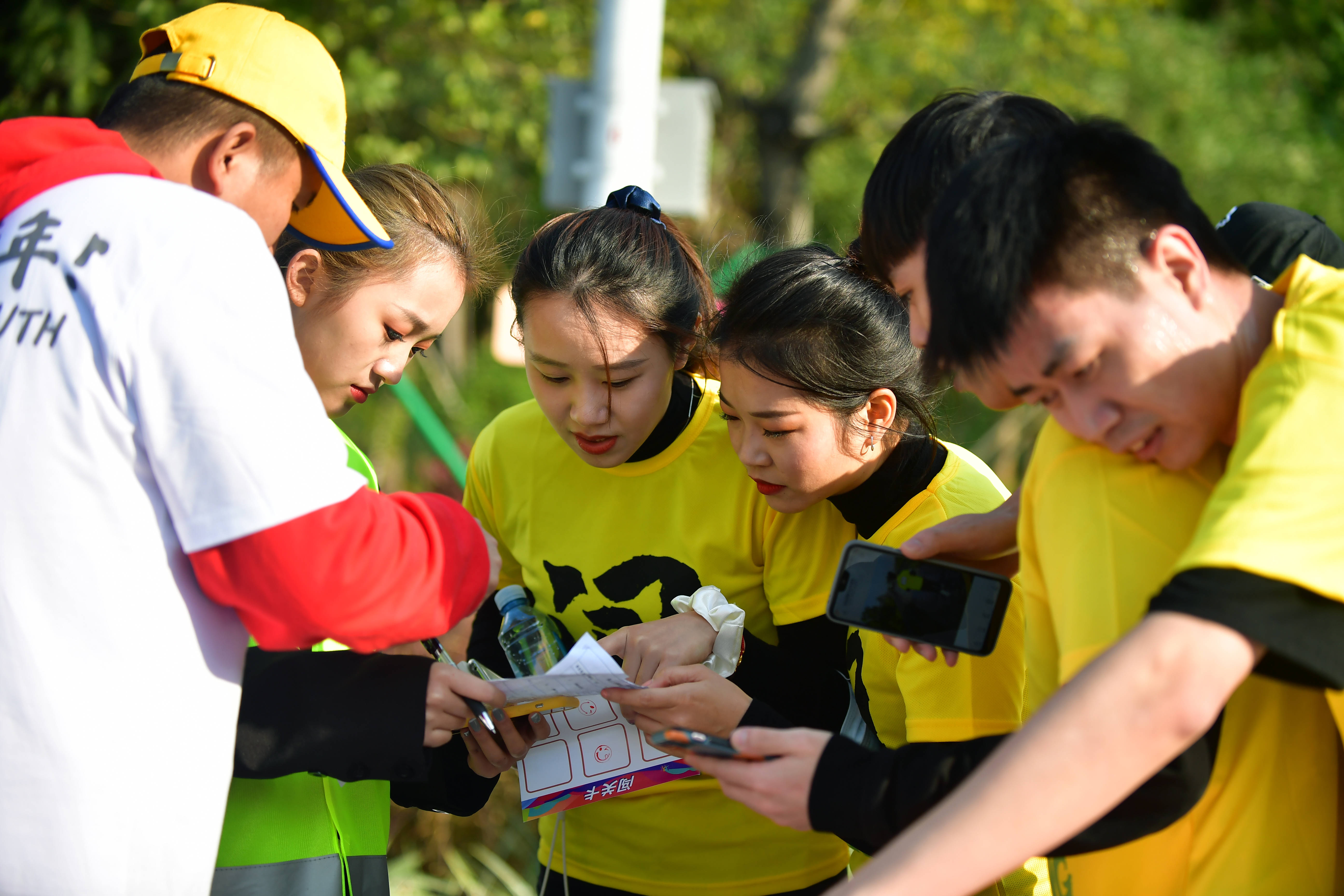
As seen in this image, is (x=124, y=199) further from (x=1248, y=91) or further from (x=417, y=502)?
(x=1248, y=91)

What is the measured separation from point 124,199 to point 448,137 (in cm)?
747

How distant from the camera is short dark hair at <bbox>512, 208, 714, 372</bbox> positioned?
2.41 metres

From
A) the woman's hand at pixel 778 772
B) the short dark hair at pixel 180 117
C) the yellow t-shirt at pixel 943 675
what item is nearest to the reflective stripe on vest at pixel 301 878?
→ the woman's hand at pixel 778 772

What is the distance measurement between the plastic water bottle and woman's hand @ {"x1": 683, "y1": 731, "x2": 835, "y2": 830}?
0.82 m

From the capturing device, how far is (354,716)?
1.82m

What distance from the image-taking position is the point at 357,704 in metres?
1.82

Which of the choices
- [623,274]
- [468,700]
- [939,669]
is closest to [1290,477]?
[939,669]

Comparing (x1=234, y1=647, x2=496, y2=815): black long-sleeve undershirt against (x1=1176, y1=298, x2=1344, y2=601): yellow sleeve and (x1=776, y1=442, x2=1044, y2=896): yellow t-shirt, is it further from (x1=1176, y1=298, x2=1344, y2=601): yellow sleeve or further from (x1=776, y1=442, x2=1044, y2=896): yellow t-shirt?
(x1=1176, y1=298, x2=1344, y2=601): yellow sleeve

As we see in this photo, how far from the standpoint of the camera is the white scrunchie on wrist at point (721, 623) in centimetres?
212

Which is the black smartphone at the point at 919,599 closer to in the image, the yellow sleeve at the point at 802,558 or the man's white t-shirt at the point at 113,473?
the yellow sleeve at the point at 802,558

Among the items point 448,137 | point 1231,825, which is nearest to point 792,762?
point 1231,825

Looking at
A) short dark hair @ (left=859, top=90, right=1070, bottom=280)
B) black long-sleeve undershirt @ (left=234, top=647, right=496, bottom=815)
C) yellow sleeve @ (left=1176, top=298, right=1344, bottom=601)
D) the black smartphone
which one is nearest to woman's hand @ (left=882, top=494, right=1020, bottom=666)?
the black smartphone

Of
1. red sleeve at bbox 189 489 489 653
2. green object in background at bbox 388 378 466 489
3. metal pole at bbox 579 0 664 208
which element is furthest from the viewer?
green object in background at bbox 388 378 466 489

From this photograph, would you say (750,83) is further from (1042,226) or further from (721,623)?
(1042,226)
